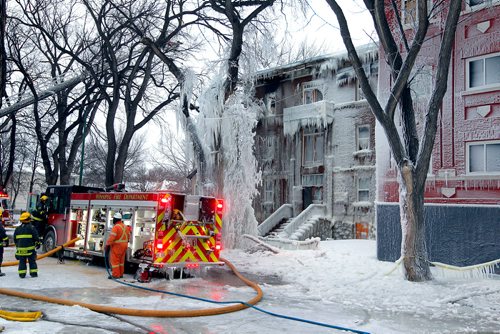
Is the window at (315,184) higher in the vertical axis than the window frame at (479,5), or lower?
lower

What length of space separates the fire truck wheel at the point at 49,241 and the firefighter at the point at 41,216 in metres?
0.32

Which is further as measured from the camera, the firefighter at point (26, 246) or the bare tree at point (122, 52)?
the bare tree at point (122, 52)

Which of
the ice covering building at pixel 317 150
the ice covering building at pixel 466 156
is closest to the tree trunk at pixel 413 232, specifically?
the ice covering building at pixel 466 156

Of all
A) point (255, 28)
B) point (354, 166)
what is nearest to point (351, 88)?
point (354, 166)

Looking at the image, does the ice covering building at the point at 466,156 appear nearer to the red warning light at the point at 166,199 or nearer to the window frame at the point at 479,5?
the window frame at the point at 479,5

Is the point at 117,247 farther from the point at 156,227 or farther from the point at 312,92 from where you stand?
the point at 312,92

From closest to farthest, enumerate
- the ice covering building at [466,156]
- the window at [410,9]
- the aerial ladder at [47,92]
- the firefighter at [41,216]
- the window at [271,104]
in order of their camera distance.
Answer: the ice covering building at [466,156], the firefighter at [41,216], the window at [410,9], the aerial ladder at [47,92], the window at [271,104]

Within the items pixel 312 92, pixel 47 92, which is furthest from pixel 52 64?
pixel 312 92

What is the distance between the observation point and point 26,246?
418 inches

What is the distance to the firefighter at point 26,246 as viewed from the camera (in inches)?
413

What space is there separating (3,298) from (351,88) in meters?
20.0

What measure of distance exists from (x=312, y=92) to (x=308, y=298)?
1864 centimetres

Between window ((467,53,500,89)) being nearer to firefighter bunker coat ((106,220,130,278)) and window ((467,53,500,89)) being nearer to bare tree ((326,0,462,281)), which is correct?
bare tree ((326,0,462,281))

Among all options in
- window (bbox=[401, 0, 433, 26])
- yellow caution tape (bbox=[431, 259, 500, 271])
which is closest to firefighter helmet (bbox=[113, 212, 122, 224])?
yellow caution tape (bbox=[431, 259, 500, 271])
